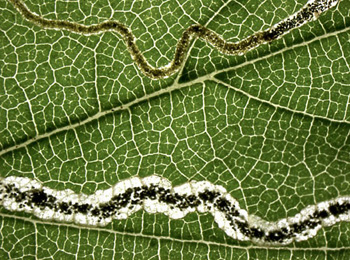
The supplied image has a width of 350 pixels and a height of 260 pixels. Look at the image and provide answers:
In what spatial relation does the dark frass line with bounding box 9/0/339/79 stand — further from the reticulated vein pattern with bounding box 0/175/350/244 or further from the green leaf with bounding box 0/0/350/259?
the reticulated vein pattern with bounding box 0/175/350/244

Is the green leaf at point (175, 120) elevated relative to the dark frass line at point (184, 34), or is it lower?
lower

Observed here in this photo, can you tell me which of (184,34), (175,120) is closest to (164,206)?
(175,120)

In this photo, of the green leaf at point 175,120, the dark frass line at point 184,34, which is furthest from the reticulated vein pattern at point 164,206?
the dark frass line at point 184,34

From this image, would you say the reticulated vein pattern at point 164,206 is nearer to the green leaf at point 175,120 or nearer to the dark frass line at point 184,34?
the green leaf at point 175,120

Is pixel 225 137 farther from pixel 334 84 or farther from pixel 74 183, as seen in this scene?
pixel 74 183

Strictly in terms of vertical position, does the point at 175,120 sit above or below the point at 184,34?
below

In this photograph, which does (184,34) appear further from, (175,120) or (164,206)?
(164,206)
